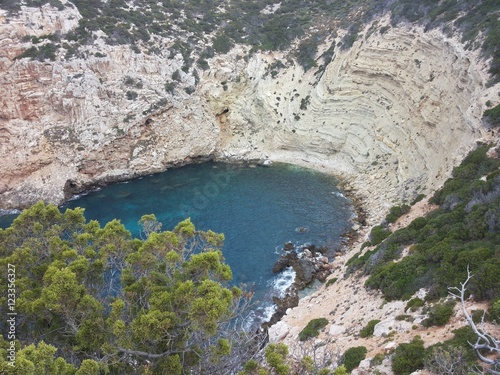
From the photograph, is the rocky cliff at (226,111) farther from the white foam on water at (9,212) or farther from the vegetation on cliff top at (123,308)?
the vegetation on cliff top at (123,308)

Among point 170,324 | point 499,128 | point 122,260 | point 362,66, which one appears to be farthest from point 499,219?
point 362,66

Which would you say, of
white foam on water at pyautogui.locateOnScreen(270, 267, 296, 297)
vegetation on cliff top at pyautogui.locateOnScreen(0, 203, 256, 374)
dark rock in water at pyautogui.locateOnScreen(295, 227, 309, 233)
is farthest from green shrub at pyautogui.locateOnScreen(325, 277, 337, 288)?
vegetation on cliff top at pyautogui.locateOnScreen(0, 203, 256, 374)

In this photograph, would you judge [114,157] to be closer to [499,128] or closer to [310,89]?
[310,89]

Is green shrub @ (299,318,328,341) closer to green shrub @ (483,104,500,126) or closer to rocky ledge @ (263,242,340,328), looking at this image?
rocky ledge @ (263,242,340,328)

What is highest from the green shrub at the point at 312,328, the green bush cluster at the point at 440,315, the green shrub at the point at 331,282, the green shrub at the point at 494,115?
the green shrub at the point at 494,115

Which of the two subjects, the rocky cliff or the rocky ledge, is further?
the rocky cliff

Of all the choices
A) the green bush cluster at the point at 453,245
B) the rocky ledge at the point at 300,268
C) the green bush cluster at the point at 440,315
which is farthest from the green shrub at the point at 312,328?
the green bush cluster at the point at 440,315
